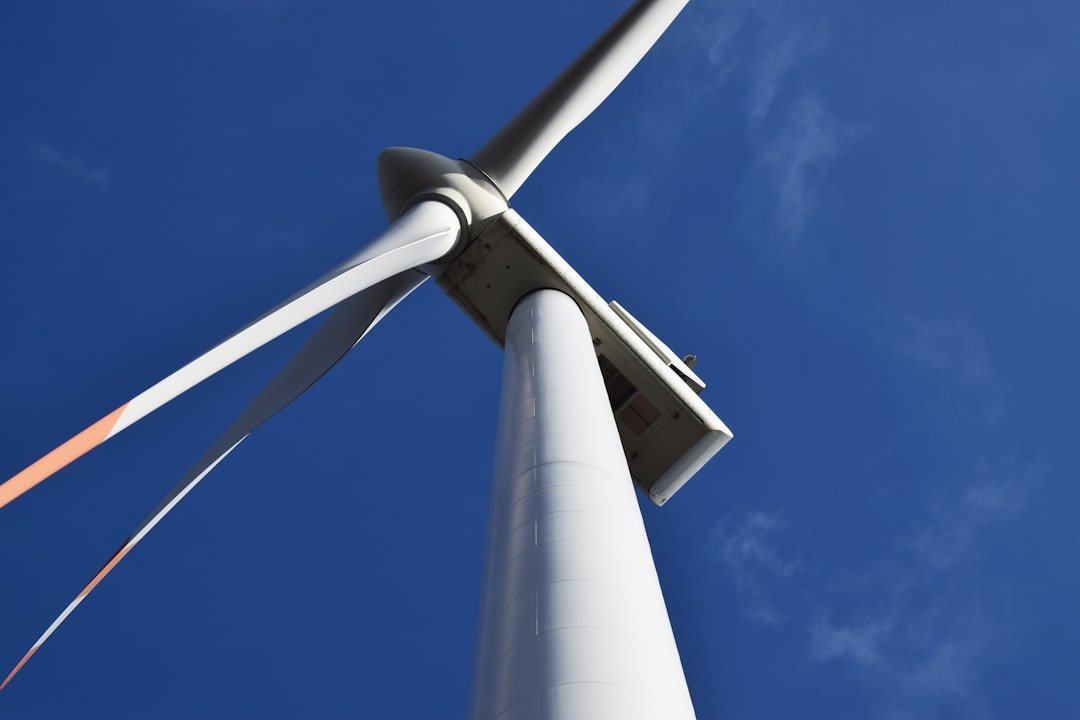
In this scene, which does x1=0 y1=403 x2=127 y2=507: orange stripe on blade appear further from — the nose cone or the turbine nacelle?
the nose cone

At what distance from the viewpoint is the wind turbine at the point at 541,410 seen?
5.77m

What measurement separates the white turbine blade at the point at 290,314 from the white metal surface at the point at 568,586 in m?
2.44

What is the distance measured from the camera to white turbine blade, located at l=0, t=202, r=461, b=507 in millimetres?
5789

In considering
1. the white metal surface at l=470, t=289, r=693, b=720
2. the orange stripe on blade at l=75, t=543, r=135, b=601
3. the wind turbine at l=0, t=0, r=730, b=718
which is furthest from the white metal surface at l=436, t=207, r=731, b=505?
the orange stripe on blade at l=75, t=543, r=135, b=601

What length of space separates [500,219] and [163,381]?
362 inches

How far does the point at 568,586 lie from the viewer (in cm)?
643

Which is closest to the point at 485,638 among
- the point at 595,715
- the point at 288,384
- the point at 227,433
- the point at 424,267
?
the point at 595,715

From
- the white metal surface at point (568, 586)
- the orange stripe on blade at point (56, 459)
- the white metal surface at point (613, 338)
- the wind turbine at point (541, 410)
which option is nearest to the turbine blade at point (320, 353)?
the wind turbine at point (541, 410)

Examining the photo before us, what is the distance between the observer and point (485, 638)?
257 inches

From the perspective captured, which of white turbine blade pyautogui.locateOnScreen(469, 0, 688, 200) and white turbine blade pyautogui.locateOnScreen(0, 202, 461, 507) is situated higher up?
white turbine blade pyautogui.locateOnScreen(469, 0, 688, 200)

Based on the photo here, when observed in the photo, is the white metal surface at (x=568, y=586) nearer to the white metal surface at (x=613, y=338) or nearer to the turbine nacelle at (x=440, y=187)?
the white metal surface at (x=613, y=338)

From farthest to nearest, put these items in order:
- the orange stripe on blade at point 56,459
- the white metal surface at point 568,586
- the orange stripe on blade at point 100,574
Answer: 1. the orange stripe on blade at point 100,574
2. the white metal surface at point 568,586
3. the orange stripe on blade at point 56,459

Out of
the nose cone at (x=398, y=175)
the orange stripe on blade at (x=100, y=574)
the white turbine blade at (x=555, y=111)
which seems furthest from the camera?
the white turbine blade at (x=555, y=111)

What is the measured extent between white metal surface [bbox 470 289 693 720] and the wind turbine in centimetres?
2
